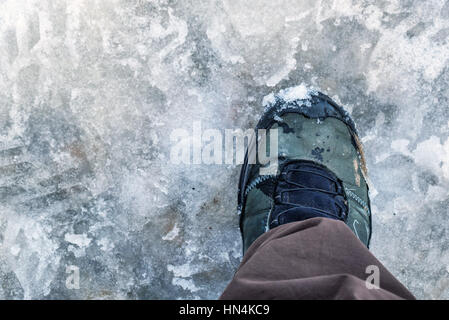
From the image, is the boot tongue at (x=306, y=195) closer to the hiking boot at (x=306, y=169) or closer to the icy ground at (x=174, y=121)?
the hiking boot at (x=306, y=169)

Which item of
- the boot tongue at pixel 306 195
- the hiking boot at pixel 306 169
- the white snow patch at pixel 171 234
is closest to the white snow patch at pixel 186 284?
the white snow patch at pixel 171 234

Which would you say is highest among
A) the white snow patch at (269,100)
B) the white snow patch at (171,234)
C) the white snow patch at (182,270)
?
the white snow patch at (269,100)

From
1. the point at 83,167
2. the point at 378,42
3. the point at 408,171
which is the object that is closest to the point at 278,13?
the point at 378,42

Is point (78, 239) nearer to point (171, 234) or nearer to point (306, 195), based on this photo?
point (171, 234)

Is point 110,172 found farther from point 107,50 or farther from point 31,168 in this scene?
point 107,50

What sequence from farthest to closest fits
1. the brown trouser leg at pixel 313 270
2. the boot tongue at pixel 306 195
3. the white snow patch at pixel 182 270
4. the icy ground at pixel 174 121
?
1. the white snow patch at pixel 182 270
2. the icy ground at pixel 174 121
3. the boot tongue at pixel 306 195
4. the brown trouser leg at pixel 313 270

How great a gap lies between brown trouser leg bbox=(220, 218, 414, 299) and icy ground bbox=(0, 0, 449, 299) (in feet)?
1.56

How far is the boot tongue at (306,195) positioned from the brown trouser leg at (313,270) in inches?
7.0

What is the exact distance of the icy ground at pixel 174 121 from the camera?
1.10 meters

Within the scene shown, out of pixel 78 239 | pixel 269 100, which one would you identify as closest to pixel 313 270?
pixel 269 100

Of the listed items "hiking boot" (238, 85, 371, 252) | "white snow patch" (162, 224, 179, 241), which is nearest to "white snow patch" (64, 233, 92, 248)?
"white snow patch" (162, 224, 179, 241)

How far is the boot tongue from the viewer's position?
3.15 feet

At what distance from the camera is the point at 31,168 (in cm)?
115

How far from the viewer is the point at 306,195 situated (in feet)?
3.33
